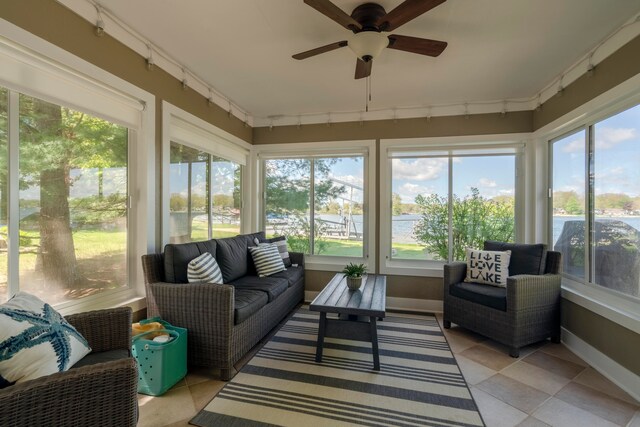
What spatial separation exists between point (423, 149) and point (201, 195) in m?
2.78

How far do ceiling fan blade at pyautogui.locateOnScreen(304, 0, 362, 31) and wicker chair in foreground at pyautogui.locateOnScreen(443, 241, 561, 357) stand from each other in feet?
7.82

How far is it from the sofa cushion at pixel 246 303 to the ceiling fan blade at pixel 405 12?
Result: 214 cm

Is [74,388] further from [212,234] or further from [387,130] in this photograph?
[387,130]

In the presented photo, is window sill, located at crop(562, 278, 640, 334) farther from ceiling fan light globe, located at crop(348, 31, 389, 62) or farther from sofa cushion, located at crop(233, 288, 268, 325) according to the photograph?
sofa cushion, located at crop(233, 288, 268, 325)

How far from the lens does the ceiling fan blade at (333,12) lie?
A: 156cm

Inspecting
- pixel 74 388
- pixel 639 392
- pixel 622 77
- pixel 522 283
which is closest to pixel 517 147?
pixel 622 77

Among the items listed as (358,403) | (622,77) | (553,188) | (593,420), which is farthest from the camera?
(553,188)

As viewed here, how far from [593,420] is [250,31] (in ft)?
11.2

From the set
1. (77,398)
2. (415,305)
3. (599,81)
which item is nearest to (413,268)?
(415,305)

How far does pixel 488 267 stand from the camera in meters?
→ 2.96

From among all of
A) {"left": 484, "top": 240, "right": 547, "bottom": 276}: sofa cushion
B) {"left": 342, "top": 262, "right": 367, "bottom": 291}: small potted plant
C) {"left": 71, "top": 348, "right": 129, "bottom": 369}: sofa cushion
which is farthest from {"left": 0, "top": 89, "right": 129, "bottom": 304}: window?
{"left": 484, "top": 240, "right": 547, "bottom": 276}: sofa cushion

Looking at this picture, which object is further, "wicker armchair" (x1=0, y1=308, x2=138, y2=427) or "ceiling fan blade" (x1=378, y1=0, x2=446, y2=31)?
"ceiling fan blade" (x1=378, y1=0, x2=446, y2=31)

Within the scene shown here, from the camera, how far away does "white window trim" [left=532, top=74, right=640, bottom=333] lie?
2.08 m

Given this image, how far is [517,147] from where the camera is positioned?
3.51 metres
